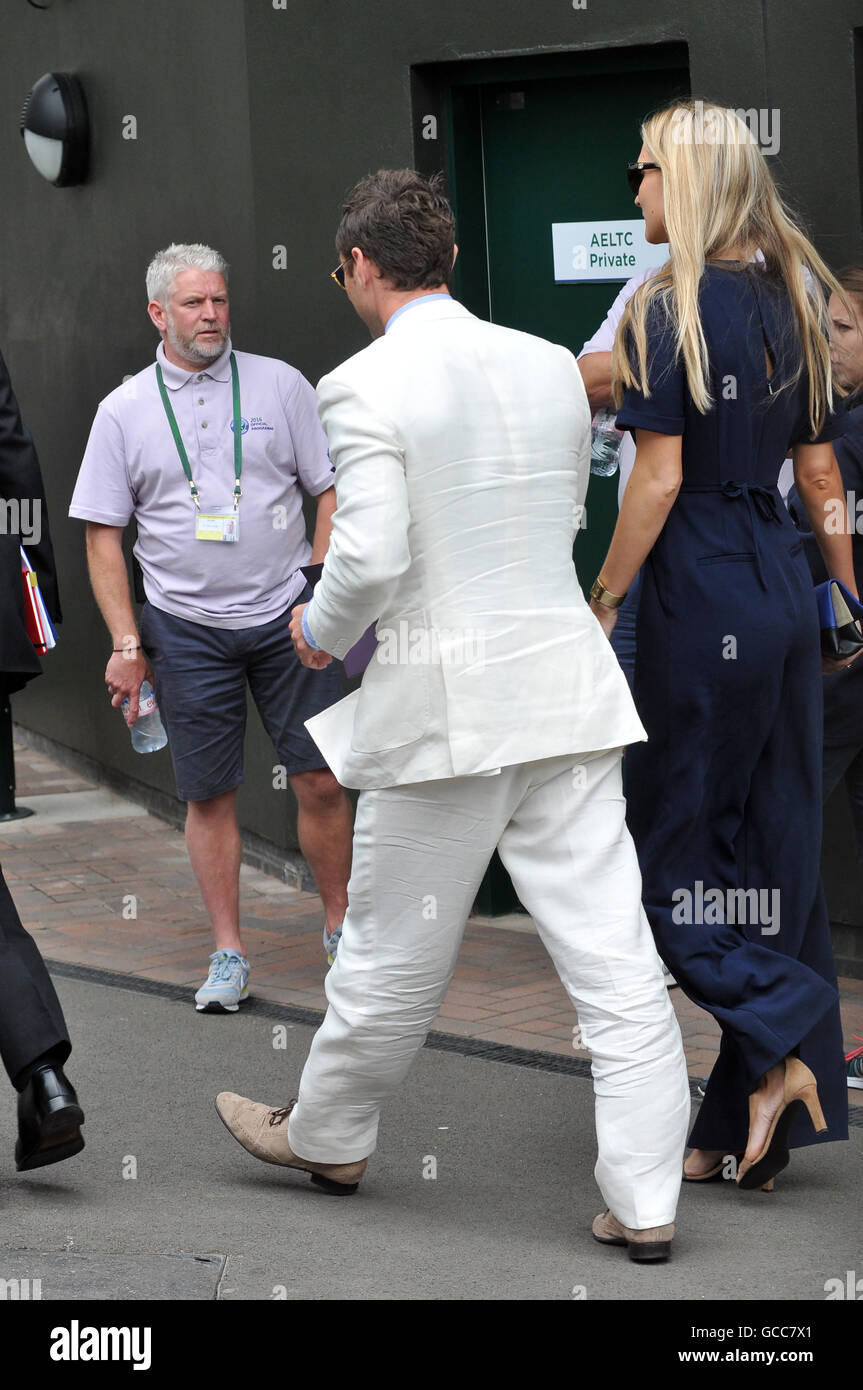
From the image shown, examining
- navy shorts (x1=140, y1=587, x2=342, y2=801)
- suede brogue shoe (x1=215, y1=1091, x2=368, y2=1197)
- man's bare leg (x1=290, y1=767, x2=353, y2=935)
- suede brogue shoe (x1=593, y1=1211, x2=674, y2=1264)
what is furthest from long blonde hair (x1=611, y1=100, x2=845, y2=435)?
man's bare leg (x1=290, y1=767, x2=353, y2=935)

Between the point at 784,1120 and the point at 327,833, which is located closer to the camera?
the point at 784,1120

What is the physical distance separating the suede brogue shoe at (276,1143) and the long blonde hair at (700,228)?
174cm

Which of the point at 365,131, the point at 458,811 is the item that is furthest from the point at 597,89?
the point at 458,811

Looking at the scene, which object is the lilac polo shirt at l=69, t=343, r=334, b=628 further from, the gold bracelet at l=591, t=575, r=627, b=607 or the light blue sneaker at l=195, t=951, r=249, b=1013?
the gold bracelet at l=591, t=575, r=627, b=607

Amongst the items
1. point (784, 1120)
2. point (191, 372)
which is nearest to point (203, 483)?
point (191, 372)

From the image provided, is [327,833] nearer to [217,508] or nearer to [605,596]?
[217,508]

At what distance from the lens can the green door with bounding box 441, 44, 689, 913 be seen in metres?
6.16

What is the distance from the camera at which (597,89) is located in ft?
20.3

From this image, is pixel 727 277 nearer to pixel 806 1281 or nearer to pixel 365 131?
pixel 806 1281

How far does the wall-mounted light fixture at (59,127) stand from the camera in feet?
28.2

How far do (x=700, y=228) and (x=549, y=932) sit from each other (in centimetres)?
147

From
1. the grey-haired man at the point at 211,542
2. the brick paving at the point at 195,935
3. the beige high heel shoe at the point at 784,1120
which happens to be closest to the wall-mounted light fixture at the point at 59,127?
the brick paving at the point at 195,935

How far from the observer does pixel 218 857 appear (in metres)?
5.93

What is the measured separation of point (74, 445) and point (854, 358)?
5296 millimetres
